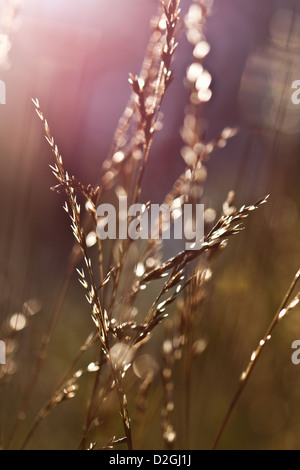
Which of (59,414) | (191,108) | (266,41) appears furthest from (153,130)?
(59,414)

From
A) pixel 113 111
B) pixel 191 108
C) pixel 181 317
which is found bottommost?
pixel 181 317

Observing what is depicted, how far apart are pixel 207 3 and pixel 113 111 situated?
2.91 meters

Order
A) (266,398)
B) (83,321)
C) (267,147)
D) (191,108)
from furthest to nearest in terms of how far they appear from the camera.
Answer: (83,321), (266,398), (267,147), (191,108)

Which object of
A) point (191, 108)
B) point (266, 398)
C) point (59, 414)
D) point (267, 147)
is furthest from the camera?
point (59, 414)

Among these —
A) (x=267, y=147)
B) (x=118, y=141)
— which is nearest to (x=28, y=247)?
(x=118, y=141)

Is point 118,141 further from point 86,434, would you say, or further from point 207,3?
point 86,434

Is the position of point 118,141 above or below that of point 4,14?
below

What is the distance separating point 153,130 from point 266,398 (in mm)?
945

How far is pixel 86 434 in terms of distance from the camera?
0.53m

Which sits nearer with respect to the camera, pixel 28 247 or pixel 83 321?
pixel 28 247

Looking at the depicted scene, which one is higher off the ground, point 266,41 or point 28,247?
point 266,41
